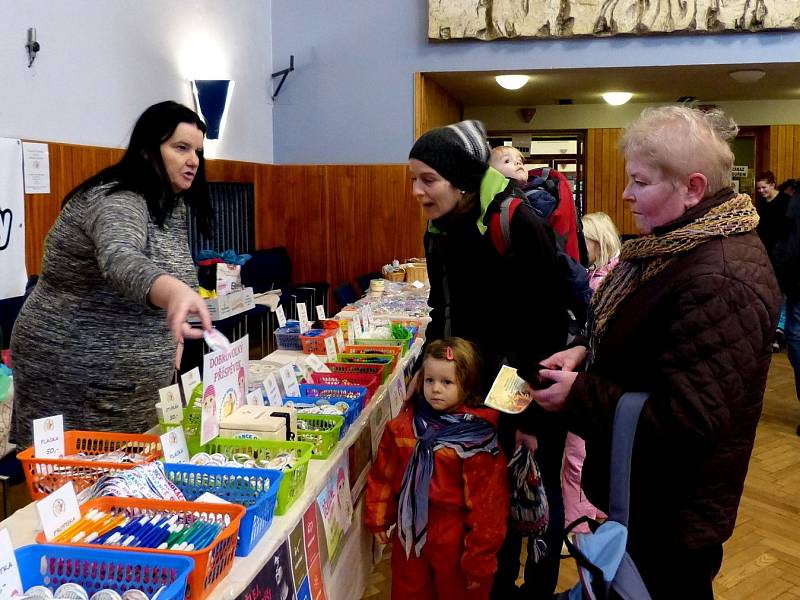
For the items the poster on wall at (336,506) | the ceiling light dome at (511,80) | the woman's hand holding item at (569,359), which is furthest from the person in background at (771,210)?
the poster on wall at (336,506)

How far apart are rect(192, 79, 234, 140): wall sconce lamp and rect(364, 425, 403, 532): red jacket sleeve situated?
15.9 feet

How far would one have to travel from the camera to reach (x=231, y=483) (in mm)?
1649

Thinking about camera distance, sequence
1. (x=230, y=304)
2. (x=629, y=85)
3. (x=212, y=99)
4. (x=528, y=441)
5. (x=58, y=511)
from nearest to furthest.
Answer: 1. (x=58, y=511)
2. (x=528, y=441)
3. (x=230, y=304)
4. (x=212, y=99)
5. (x=629, y=85)

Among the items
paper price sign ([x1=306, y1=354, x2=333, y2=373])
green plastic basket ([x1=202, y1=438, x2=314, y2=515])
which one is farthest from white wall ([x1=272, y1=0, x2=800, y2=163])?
green plastic basket ([x1=202, y1=438, x2=314, y2=515])

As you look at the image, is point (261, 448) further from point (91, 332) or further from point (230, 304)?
point (230, 304)

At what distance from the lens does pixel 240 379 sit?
Answer: 6.72ft

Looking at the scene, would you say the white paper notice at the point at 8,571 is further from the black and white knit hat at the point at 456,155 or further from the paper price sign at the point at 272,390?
the black and white knit hat at the point at 456,155

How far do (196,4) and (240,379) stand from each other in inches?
207

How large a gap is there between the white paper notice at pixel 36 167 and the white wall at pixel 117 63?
0.08 metres

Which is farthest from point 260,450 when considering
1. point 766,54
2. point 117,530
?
point 766,54

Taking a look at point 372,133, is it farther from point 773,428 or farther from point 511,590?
point 511,590

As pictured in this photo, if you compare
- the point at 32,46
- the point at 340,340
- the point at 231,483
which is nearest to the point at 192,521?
the point at 231,483

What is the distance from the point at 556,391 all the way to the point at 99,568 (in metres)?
0.97

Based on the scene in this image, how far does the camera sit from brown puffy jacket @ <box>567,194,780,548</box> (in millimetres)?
1450
